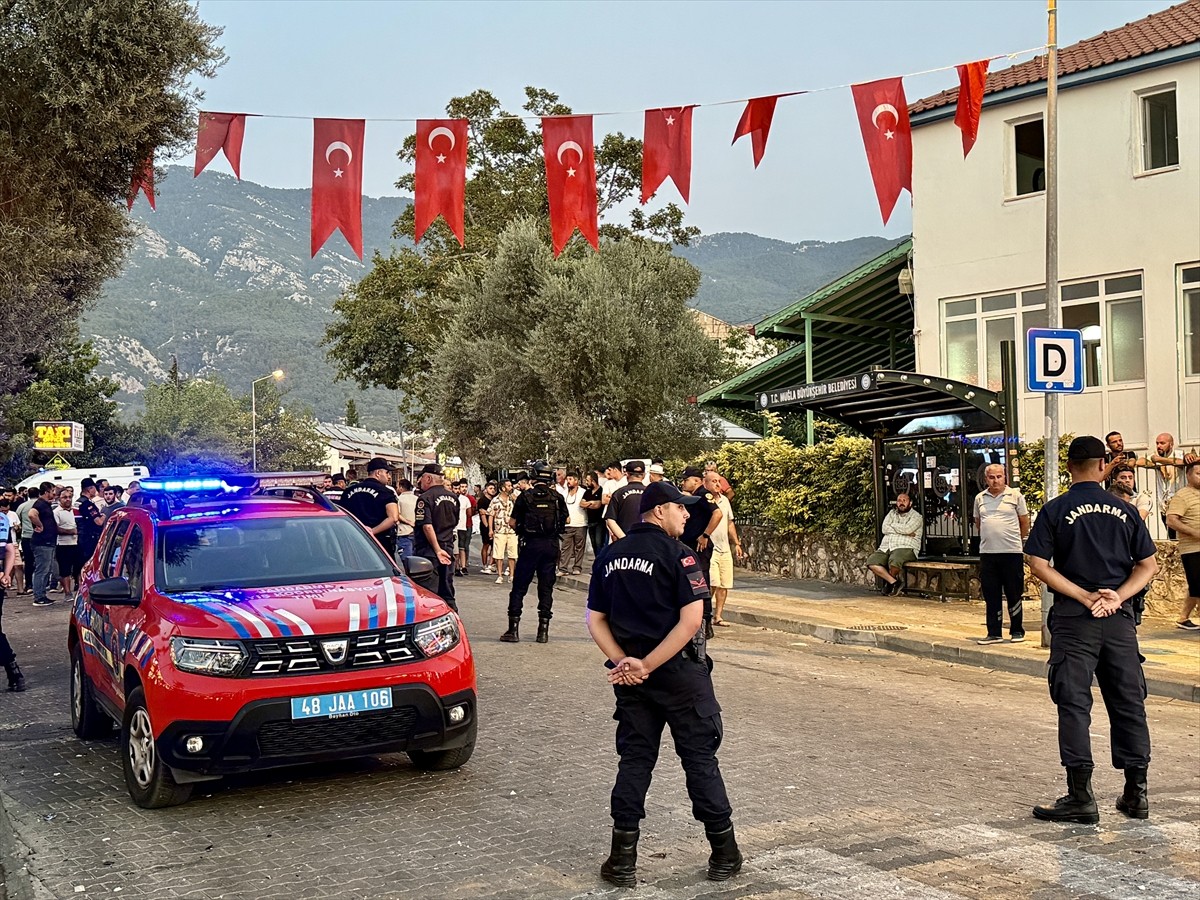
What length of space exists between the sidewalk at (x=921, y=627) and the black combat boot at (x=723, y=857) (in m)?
6.45

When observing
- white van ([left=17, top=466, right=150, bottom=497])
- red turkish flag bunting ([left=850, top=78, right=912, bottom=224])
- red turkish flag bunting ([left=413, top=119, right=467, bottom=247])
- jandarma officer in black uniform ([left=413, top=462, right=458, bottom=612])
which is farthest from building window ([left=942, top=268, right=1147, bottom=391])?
white van ([left=17, top=466, right=150, bottom=497])

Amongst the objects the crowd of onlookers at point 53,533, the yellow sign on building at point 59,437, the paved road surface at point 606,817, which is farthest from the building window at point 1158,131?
the yellow sign on building at point 59,437

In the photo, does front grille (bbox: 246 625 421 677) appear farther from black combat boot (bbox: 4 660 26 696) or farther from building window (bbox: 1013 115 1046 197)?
building window (bbox: 1013 115 1046 197)

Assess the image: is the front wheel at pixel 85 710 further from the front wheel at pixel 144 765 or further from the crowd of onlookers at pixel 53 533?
the crowd of onlookers at pixel 53 533

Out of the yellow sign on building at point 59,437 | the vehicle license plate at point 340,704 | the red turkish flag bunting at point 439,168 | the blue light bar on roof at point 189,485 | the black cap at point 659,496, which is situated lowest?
the vehicle license plate at point 340,704

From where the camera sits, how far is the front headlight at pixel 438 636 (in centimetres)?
675

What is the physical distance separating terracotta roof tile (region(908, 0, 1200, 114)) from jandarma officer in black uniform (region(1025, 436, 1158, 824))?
51.2 feet

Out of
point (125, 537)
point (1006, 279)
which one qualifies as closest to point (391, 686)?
point (125, 537)

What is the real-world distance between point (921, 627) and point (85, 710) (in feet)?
29.8

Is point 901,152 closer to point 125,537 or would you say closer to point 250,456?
point 125,537

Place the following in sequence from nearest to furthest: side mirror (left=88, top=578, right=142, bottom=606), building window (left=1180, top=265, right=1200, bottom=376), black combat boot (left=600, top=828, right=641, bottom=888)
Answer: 1. black combat boot (left=600, top=828, right=641, bottom=888)
2. side mirror (left=88, top=578, right=142, bottom=606)
3. building window (left=1180, top=265, right=1200, bottom=376)

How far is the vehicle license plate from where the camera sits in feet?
20.6

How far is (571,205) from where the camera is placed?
1501cm

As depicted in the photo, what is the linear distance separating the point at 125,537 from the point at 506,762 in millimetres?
2904
